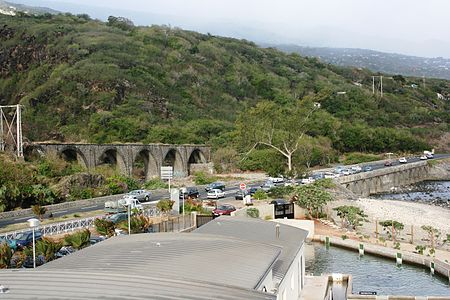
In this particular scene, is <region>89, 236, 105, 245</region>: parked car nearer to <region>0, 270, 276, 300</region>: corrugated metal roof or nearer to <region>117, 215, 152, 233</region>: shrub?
<region>117, 215, 152, 233</region>: shrub

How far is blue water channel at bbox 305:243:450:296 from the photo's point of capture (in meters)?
29.6

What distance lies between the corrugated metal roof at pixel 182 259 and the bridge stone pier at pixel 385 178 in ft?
160

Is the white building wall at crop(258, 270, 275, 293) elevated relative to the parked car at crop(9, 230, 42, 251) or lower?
elevated

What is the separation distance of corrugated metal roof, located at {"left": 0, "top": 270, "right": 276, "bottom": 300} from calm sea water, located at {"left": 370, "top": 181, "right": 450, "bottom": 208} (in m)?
54.9

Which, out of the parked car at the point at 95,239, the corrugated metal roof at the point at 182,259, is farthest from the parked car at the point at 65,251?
the corrugated metal roof at the point at 182,259

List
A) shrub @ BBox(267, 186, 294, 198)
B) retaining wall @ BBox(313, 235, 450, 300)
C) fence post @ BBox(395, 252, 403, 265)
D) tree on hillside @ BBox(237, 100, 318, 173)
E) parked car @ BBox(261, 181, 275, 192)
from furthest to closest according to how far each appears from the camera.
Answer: tree on hillside @ BBox(237, 100, 318, 173)
parked car @ BBox(261, 181, 275, 192)
shrub @ BBox(267, 186, 294, 198)
fence post @ BBox(395, 252, 403, 265)
retaining wall @ BBox(313, 235, 450, 300)

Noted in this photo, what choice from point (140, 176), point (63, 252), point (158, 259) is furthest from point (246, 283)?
point (140, 176)

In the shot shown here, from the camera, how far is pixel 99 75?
350 ft

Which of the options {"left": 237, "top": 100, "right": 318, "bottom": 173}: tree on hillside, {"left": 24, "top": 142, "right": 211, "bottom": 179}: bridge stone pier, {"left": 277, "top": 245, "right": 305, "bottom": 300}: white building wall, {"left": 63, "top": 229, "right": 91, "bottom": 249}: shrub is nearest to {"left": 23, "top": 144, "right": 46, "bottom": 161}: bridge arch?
{"left": 24, "top": 142, "right": 211, "bottom": 179}: bridge stone pier

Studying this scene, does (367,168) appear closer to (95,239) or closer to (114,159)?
(114,159)

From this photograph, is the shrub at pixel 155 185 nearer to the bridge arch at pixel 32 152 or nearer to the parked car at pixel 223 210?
the bridge arch at pixel 32 152

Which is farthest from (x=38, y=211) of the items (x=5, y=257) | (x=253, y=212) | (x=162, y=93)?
(x=162, y=93)

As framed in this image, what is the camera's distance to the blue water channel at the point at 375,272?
29.6 metres

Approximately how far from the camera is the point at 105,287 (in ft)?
43.7
